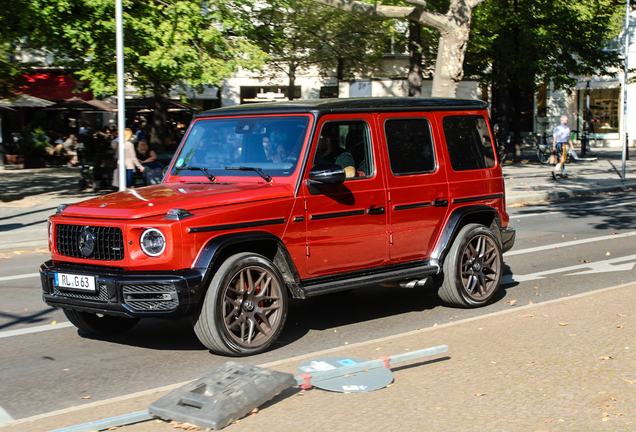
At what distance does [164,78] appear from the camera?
18328mm

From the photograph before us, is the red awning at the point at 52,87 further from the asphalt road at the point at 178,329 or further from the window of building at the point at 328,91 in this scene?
the asphalt road at the point at 178,329

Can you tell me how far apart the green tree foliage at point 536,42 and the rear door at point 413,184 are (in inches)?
850

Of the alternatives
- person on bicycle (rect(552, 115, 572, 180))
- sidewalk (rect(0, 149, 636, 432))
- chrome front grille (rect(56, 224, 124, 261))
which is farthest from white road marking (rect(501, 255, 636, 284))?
person on bicycle (rect(552, 115, 572, 180))

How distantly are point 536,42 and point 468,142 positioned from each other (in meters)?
21.1

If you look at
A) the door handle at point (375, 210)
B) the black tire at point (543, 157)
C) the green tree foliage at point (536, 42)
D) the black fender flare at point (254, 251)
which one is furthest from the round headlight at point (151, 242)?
the black tire at point (543, 157)

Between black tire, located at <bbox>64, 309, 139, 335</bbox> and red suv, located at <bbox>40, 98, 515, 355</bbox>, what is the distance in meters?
0.01

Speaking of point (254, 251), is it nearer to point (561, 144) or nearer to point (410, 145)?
point (410, 145)

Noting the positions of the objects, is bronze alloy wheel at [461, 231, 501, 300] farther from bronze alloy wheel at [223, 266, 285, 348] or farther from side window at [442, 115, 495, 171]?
bronze alloy wheel at [223, 266, 285, 348]

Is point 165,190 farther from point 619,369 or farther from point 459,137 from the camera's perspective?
point 619,369

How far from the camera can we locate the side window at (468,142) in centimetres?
745

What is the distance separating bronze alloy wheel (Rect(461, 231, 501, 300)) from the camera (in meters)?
7.39

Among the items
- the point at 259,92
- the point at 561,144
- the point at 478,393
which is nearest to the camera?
the point at 478,393

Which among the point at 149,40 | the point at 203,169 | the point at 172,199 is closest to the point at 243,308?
the point at 172,199

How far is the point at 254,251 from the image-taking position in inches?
237
